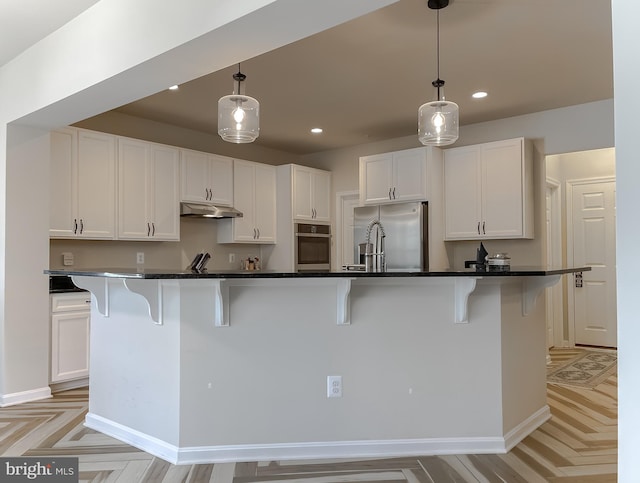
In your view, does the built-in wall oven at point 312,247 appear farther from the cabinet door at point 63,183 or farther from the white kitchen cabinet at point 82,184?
the cabinet door at point 63,183

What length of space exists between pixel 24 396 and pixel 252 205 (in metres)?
3.12

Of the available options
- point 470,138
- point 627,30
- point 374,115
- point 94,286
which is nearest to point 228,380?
point 94,286

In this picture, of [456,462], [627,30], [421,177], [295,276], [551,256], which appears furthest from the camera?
[551,256]

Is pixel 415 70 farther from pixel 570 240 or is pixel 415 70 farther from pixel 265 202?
pixel 570 240

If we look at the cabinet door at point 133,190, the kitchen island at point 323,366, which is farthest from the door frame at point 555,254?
the cabinet door at point 133,190

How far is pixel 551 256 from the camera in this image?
20.4 ft

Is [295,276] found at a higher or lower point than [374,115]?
lower

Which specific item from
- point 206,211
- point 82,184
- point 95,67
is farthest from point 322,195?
point 95,67

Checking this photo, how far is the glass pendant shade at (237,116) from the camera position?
2.91 metres

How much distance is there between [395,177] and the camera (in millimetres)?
5469

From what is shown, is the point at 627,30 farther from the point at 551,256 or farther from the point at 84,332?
the point at 551,256

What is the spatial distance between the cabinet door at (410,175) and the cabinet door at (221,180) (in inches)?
75.6

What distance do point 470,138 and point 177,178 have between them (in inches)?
130

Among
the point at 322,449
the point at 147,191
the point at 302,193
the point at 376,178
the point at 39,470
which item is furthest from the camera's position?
the point at 302,193
